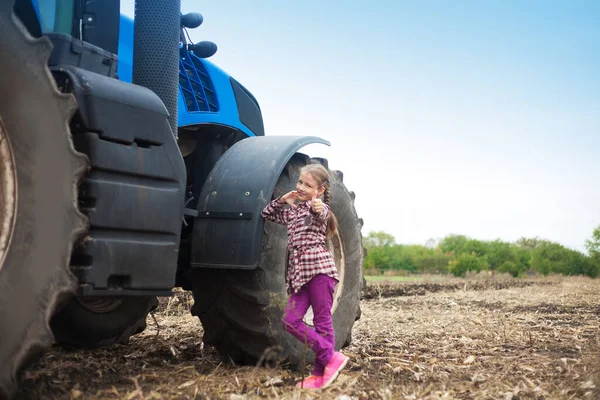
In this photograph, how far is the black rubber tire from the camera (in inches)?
181

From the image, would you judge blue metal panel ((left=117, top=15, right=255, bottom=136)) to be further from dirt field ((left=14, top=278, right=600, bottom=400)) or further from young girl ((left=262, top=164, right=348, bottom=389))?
dirt field ((left=14, top=278, right=600, bottom=400))

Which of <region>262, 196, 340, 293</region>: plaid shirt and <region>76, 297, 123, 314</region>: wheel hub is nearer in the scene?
<region>262, 196, 340, 293</region>: plaid shirt

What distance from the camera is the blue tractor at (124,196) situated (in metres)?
2.95

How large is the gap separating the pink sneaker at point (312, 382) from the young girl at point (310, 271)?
2 centimetres

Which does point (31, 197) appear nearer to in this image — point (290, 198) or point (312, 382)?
point (290, 198)

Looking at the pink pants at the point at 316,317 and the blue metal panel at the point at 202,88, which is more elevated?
the blue metal panel at the point at 202,88

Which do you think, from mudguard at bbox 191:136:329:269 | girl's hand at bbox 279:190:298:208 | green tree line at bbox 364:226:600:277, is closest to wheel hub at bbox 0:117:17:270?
mudguard at bbox 191:136:329:269

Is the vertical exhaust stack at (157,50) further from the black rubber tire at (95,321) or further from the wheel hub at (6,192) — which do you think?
the wheel hub at (6,192)

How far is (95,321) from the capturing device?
4.68 m

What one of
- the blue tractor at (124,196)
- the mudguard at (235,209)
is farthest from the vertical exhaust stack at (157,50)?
the mudguard at (235,209)

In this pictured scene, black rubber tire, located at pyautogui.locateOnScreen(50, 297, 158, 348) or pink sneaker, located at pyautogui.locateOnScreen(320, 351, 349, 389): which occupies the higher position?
black rubber tire, located at pyautogui.locateOnScreen(50, 297, 158, 348)

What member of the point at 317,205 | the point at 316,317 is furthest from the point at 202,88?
the point at 316,317

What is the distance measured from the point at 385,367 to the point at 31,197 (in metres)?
2.76

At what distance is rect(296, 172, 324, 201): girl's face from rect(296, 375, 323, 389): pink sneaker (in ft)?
3.35
